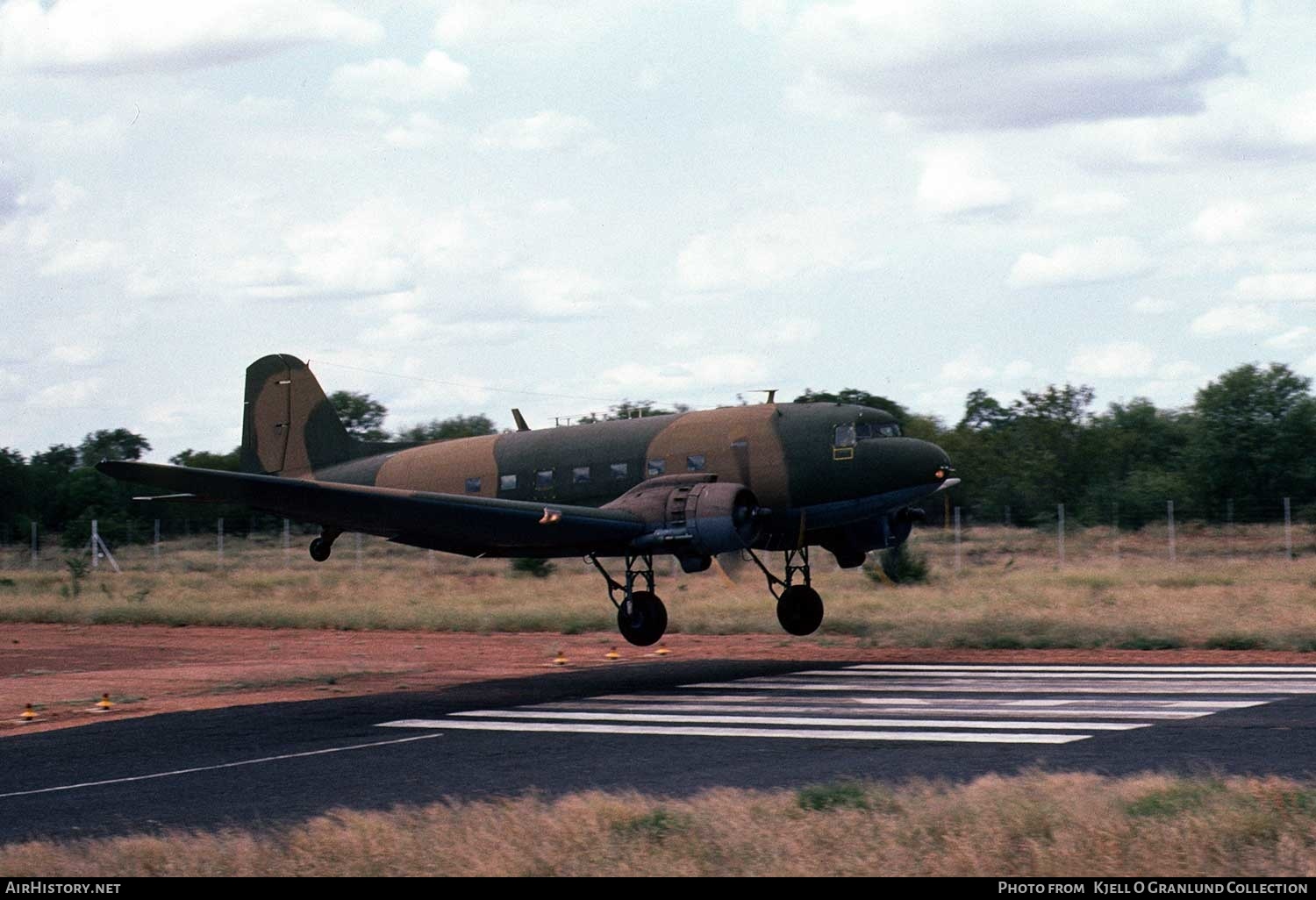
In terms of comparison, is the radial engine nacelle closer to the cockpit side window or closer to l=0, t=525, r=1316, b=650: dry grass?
the cockpit side window

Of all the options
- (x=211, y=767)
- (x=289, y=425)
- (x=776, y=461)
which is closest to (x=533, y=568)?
(x=289, y=425)

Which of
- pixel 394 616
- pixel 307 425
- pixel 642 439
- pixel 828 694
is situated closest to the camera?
pixel 828 694

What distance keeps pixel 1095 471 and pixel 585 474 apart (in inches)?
1765

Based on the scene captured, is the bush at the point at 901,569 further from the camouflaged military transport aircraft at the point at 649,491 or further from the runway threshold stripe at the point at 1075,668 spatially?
the runway threshold stripe at the point at 1075,668

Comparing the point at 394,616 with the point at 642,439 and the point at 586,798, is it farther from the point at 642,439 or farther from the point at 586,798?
the point at 586,798

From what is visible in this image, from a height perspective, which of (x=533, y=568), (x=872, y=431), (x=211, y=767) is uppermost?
(x=872, y=431)

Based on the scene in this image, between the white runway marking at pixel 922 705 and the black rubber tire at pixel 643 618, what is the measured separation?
1.73 metres

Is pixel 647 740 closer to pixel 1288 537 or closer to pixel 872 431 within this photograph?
pixel 872 431

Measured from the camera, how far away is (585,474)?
2734 centimetres

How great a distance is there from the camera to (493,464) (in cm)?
2848

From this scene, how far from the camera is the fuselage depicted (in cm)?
2573

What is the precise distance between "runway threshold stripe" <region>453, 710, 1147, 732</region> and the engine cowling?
430 centimetres

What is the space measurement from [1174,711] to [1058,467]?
50346 mm
